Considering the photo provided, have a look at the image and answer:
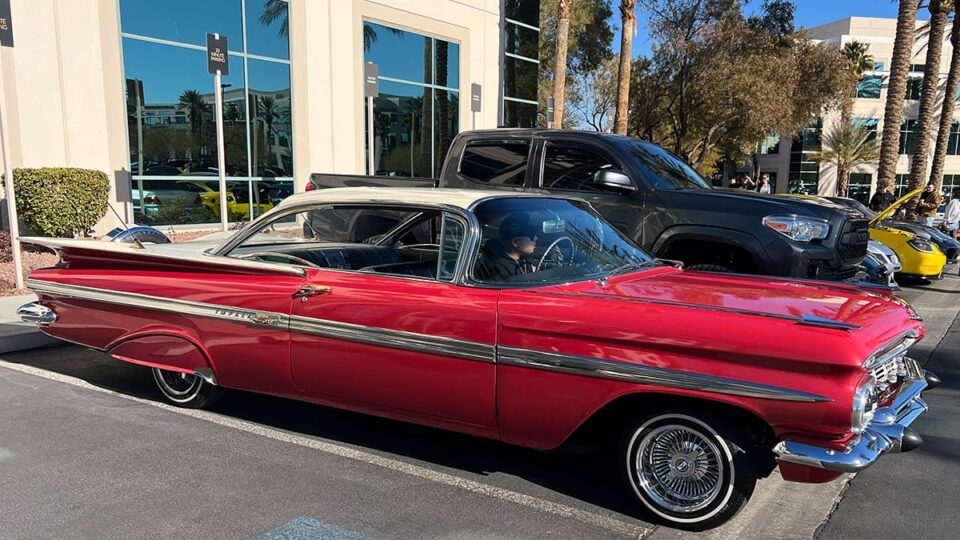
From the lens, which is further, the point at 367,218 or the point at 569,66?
the point at 569,66

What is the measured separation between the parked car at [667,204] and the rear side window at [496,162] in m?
0.01

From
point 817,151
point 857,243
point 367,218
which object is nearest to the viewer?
point 367,218

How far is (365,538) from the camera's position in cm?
311

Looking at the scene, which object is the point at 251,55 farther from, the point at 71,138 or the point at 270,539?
the point at 270,539

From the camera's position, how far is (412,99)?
19047mm

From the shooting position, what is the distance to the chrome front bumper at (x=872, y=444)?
9.18ft

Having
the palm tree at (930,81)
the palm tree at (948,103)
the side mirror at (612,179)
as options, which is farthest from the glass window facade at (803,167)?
the side mirror at (612,179)

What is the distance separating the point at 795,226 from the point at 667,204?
3.47 feet

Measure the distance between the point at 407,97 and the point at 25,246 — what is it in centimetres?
1049

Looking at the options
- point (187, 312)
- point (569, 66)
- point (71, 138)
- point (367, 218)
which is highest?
point (569, 66)

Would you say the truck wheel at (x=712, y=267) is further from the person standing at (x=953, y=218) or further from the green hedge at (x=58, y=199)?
the person standing at (x=953, y=218)

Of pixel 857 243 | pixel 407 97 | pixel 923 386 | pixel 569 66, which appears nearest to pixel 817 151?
pixel 569 66

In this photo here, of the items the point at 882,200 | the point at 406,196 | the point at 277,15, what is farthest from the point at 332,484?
the point at 882,200

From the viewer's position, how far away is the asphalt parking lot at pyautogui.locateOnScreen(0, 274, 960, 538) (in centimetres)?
324
